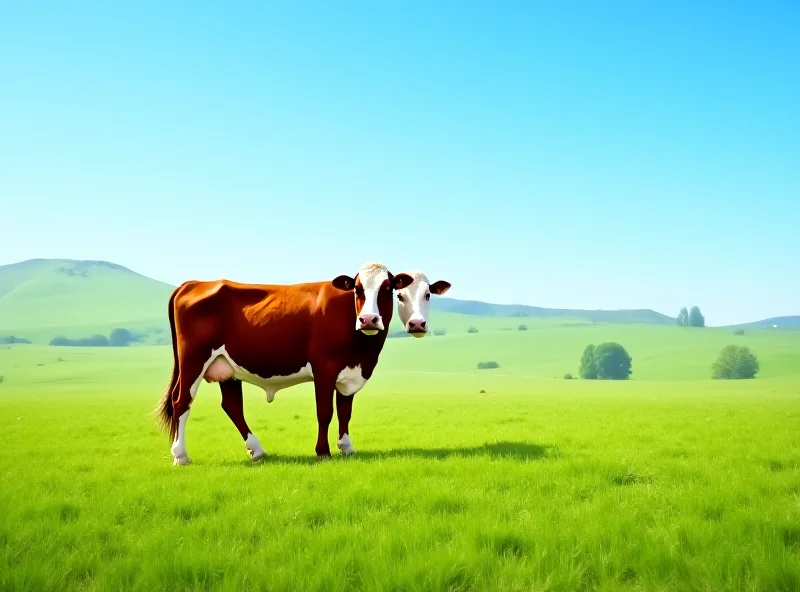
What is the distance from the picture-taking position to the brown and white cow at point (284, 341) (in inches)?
397

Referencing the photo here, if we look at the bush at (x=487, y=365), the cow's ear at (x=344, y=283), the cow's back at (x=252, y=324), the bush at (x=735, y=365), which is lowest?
the bush at (x=487, y=365)

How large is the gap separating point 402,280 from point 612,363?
7345 centimetres

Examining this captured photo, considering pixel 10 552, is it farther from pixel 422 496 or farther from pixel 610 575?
pixel 610 575

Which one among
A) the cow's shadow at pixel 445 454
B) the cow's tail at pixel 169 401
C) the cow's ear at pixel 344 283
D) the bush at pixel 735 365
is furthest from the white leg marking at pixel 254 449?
the bush at pixel 735 365

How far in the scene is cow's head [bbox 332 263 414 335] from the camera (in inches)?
375

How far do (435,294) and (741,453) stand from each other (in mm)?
5761

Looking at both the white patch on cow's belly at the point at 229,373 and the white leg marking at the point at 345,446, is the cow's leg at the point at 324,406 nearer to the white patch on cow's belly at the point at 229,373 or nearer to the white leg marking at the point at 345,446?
the white patch on cow's belly at the point at 229,373

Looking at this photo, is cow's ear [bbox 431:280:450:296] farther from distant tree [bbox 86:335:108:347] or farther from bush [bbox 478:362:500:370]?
distant tree [bbox 86:335:108:347]

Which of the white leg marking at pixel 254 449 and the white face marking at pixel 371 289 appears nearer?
the white face marking at pixel 371 289

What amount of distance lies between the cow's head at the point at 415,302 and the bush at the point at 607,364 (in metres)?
71.5

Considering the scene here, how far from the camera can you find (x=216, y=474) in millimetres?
8727

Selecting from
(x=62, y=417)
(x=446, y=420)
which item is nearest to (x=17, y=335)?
(x=62, y=417)

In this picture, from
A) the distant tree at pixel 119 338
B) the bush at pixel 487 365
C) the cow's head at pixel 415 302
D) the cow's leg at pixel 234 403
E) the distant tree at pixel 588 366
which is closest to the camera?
the cow's head at pixel 415 302

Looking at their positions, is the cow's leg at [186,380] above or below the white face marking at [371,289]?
below
